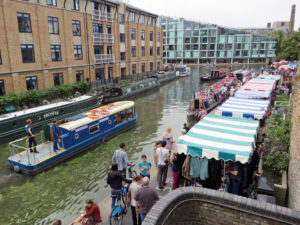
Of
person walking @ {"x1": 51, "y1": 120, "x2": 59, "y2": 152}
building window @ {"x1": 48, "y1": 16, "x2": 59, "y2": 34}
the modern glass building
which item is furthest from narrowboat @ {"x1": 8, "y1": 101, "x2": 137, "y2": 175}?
the modern glass building

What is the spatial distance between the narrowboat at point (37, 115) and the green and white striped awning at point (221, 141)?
13.7 m

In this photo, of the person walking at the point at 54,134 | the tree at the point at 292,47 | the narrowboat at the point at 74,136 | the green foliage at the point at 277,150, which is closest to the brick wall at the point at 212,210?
the green foliage at the point at 277,150

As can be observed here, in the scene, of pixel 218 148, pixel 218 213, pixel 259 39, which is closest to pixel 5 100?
pixel 218 148

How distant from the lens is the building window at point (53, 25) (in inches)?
1076

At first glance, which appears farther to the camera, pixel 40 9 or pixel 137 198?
pixel 40 9

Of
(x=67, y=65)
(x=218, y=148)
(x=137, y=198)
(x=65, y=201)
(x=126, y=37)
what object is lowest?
(x=65, y=201)

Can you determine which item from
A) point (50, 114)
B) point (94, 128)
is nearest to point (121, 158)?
point (94, 128)

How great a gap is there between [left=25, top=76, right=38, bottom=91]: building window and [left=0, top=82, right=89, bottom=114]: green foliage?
240 centimetres

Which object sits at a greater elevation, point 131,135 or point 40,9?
point 40,9

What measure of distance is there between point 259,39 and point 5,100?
89011 millimetres

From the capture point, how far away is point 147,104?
2934cm

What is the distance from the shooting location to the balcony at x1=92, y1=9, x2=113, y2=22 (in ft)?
111

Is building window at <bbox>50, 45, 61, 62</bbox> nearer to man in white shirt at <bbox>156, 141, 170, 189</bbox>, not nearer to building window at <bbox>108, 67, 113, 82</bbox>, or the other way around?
building window at <bbox>108, 67, 113, 82</bbox>

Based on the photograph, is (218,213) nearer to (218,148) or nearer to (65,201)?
(218,148)
